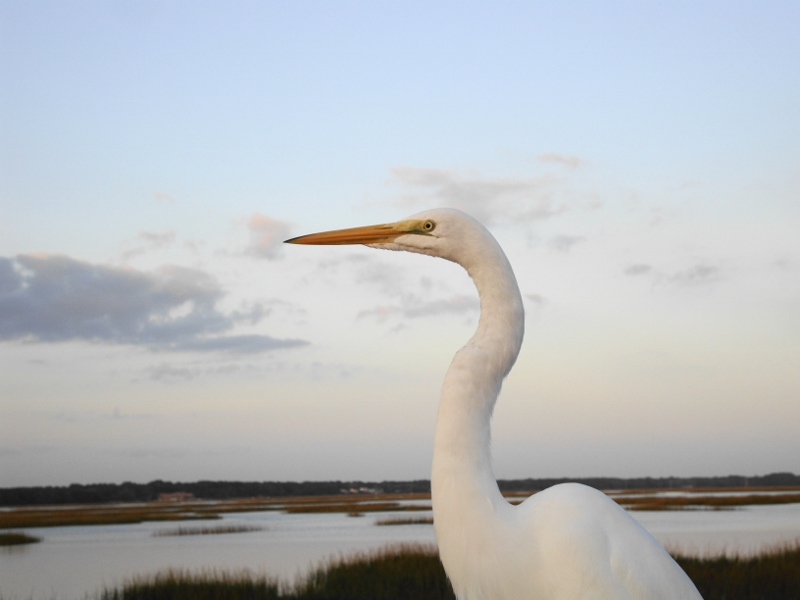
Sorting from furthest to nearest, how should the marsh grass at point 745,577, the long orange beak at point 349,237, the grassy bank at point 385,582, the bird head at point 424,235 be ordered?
the grassy bank at point 385,582, the marsh grass at point 745,577, the long orange beak at point 349,237, the bird head at point 424,235

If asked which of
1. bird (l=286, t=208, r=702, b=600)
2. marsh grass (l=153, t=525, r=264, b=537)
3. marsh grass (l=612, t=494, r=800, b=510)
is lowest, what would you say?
marsh grass (l=612, t=494, r=800, b=510)

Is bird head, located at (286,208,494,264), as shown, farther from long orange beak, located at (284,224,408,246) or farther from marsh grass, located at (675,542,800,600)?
marsh grass, located at (675,542,800,600)

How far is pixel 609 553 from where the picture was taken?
362cm

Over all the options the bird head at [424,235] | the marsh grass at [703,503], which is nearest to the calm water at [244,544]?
the marsh grass at [703,503]

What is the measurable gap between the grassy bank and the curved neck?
32.8 ft

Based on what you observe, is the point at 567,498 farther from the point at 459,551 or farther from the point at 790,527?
the point at 790,527

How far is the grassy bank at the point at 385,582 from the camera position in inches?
509

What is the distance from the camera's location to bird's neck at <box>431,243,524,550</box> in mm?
3346

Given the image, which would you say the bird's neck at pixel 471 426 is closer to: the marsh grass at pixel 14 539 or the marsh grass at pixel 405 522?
the marsh grass at pixel 14 539

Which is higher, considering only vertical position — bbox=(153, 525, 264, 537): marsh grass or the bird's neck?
the bird's neck

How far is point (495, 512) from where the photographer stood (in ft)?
11.2

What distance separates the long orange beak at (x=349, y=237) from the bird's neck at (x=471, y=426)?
0.82 m

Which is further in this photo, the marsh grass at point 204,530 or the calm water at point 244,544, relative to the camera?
the marsh grass at point 204,530

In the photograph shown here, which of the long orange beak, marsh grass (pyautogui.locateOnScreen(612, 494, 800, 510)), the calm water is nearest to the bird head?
the long orange beak
